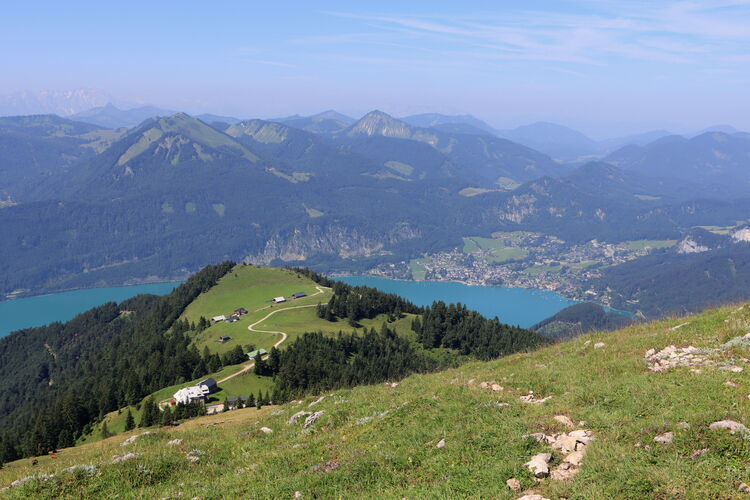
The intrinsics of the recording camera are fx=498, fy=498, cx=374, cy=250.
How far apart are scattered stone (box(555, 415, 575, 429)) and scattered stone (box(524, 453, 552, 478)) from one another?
109 inches

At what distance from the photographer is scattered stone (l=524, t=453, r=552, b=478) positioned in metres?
15.2

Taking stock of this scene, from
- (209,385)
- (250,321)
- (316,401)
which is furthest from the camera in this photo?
(250,321)

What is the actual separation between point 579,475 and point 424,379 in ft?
66.7

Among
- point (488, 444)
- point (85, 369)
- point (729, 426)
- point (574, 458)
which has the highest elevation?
point (729, 426)

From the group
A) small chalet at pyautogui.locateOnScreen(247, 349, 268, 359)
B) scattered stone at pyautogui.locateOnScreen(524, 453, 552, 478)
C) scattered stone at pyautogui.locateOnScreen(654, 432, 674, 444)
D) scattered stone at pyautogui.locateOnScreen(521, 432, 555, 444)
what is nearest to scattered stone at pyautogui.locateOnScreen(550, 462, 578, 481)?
scattered stone at pyautogui.locateOnScreen(524, 453, 552, 478)

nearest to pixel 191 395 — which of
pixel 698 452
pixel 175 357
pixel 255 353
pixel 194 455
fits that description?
pixel 255 353

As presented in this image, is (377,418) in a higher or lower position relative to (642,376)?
lower

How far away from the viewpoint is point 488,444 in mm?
18188

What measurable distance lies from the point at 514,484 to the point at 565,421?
16.3 ft

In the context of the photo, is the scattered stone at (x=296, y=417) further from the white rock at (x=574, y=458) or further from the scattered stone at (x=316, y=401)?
the white rock at (x=574, y=458)

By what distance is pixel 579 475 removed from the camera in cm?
1464

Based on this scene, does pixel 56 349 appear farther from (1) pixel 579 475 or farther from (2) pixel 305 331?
(1) pixel 579 475

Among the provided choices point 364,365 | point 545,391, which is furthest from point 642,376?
point 364,365

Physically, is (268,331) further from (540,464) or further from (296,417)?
(540,464)
